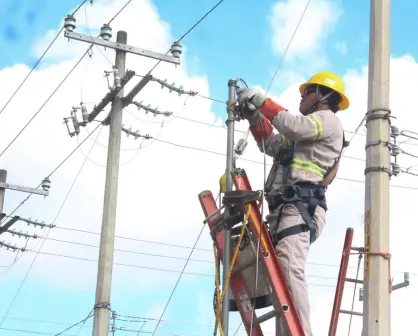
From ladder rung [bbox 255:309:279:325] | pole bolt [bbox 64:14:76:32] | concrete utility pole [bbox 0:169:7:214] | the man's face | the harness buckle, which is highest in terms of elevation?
pole bolt [bbox 64:14:76:32]

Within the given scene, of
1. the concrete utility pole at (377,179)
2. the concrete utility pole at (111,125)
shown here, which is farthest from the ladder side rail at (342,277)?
the concrete utility pole at (111,125)

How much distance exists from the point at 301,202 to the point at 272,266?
0.56 m

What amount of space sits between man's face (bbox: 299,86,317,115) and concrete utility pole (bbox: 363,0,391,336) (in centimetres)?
98

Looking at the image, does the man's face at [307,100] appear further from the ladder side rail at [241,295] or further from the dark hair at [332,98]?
the ladder side rail at [241,295]

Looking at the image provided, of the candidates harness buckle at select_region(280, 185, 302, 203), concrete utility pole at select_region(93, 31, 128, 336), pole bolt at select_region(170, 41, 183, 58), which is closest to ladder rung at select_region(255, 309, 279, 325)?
harness buckle at select_region(280, 185, 302, 203)

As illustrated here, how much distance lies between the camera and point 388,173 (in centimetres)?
638

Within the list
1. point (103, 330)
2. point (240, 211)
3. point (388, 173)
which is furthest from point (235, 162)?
point (103, 330)

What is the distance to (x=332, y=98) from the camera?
753 cm

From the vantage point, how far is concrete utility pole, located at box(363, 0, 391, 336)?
6070 millimetres

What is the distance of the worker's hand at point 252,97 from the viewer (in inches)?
279

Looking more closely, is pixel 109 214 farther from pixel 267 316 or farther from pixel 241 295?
pixel 267 316

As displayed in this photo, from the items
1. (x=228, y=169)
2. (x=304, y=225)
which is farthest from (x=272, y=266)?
(x=228, y=169)

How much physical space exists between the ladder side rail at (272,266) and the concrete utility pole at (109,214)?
355 inches

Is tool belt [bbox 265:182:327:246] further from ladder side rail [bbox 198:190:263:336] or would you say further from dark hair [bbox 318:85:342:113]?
dark hair [bbox 318:85:342:113]
